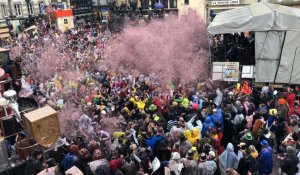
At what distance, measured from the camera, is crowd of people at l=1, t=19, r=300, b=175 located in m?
8.55

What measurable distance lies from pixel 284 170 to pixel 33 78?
1334 cm

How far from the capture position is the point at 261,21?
15266mm

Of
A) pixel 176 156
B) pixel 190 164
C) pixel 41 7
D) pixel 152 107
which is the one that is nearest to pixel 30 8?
pixel 41 7

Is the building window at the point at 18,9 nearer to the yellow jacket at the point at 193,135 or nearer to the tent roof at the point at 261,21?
the tent roof at the point at 261,21

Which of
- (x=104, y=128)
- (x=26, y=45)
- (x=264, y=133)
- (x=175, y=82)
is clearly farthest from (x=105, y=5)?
(x=264, y=133)

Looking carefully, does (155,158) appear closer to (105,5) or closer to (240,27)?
(240,27)

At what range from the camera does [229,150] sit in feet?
27.8

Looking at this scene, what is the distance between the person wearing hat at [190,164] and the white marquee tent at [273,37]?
8.73 meters

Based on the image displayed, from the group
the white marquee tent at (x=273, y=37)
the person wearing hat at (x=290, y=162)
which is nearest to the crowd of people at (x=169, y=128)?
the person wearing hat at (x=290, y=162)

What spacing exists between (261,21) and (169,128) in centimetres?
Answer: 769

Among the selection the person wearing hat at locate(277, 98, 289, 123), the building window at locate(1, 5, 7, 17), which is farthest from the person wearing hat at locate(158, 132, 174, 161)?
the building window at locate(1, 5, 7, 17)

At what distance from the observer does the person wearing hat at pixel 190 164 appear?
27.3 feet

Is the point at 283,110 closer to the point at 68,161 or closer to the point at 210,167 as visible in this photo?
the point at 210,167

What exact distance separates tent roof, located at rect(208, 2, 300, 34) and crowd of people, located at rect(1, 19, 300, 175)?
2791mm
